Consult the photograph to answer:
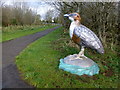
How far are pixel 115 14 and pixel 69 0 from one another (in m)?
3.77

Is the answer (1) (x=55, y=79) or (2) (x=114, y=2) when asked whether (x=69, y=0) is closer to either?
(2) (x=114, y=2)

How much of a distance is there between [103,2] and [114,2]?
680 millimetres

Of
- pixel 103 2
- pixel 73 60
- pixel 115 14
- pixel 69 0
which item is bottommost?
pixel 73 60

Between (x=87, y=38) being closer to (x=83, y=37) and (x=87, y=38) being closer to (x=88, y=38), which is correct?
(x=88, y=38)

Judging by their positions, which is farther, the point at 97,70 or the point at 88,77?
the point at 97,70

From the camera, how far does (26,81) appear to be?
4035 mm

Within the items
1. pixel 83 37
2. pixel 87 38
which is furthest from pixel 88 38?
pixel 83 37

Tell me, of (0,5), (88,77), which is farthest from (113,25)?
(0,5)

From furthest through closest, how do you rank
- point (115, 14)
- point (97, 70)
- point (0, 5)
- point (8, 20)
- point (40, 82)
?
point (8, 20) → point (0, 5) → point (115, 14) → point (97, 70) → point (40, 82)

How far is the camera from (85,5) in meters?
8.56

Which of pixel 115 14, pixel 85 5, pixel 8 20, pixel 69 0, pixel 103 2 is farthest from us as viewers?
pixel 8 20

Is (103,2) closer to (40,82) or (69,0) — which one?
(69,0)

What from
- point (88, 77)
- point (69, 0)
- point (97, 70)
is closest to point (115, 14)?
point (69, 0)

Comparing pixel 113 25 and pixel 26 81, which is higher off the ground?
pixel 113 25
